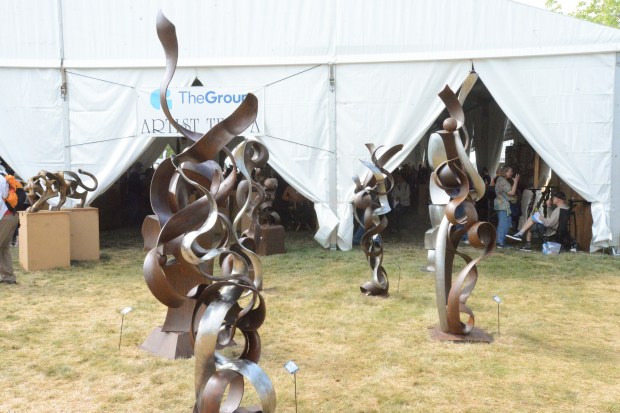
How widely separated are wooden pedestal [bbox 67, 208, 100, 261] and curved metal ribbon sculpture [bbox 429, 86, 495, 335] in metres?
6.13

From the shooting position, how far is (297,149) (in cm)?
1052

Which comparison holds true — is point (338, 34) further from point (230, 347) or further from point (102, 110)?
point (230, 347)

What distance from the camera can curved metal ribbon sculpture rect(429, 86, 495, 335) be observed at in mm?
4961

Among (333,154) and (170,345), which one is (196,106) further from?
(170,345)

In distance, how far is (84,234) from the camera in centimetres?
942

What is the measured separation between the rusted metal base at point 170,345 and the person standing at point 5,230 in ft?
10.7

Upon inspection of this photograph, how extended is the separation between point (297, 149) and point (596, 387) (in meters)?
7.08

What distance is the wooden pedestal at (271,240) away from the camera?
32.7ft

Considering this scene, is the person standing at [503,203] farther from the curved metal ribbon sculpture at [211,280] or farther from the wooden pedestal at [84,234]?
the curved metal ribbon sculpture at [211,280]

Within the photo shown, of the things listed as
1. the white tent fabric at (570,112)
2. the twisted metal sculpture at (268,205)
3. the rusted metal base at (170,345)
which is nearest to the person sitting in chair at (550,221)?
the white tent fabric at (570,112)

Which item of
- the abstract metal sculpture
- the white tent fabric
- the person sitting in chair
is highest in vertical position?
the white tent fabric

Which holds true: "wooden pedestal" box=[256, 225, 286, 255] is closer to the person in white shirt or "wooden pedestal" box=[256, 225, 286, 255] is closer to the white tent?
the white tent

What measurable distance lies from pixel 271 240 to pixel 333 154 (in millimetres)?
1845

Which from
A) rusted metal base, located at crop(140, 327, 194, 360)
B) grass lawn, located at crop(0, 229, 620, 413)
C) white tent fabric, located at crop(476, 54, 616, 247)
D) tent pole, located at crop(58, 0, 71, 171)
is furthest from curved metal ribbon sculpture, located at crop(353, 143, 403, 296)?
tent pole, located at crop(58, 0, 71, 171)
